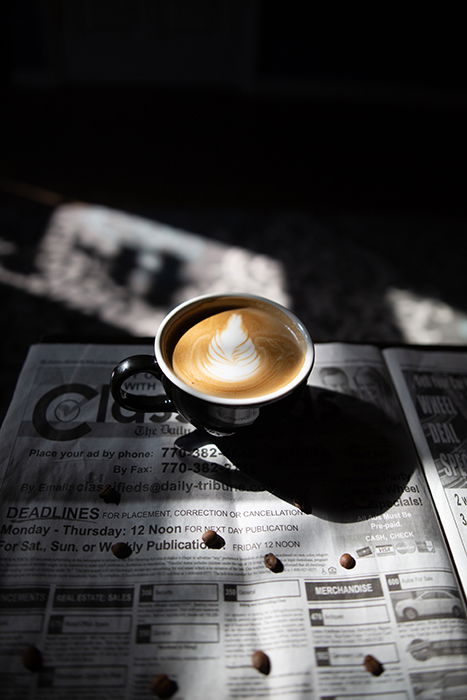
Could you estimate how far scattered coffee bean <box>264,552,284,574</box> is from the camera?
0.57m

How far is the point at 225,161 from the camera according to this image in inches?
83.5

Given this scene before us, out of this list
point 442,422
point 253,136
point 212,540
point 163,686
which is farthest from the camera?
point 253,136

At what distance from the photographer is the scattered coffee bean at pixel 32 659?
482 mm

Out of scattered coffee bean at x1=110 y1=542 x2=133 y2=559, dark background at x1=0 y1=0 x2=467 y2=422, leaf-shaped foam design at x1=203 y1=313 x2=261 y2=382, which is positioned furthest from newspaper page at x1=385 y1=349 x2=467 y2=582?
dark background at x1=0 y1=0 x2=467 y2=422

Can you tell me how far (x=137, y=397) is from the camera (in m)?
0.63

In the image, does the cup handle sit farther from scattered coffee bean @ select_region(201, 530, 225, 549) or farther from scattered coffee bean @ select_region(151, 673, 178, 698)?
scattered coffee bean @ select_region(151, 673, 178, 698)

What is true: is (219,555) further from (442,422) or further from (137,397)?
(442,422)

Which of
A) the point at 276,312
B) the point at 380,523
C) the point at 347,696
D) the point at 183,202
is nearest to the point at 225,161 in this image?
the point at 183,202

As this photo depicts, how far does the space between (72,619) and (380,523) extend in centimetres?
33

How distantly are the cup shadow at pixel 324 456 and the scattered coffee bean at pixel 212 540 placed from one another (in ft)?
0.23

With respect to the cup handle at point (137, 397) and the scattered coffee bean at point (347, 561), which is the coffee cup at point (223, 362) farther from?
the scattered coffee bean at point (347, 561)

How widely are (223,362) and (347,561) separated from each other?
250mm

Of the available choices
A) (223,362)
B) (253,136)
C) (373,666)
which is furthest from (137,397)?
(253,136)

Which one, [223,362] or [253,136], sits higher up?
[253,136]
